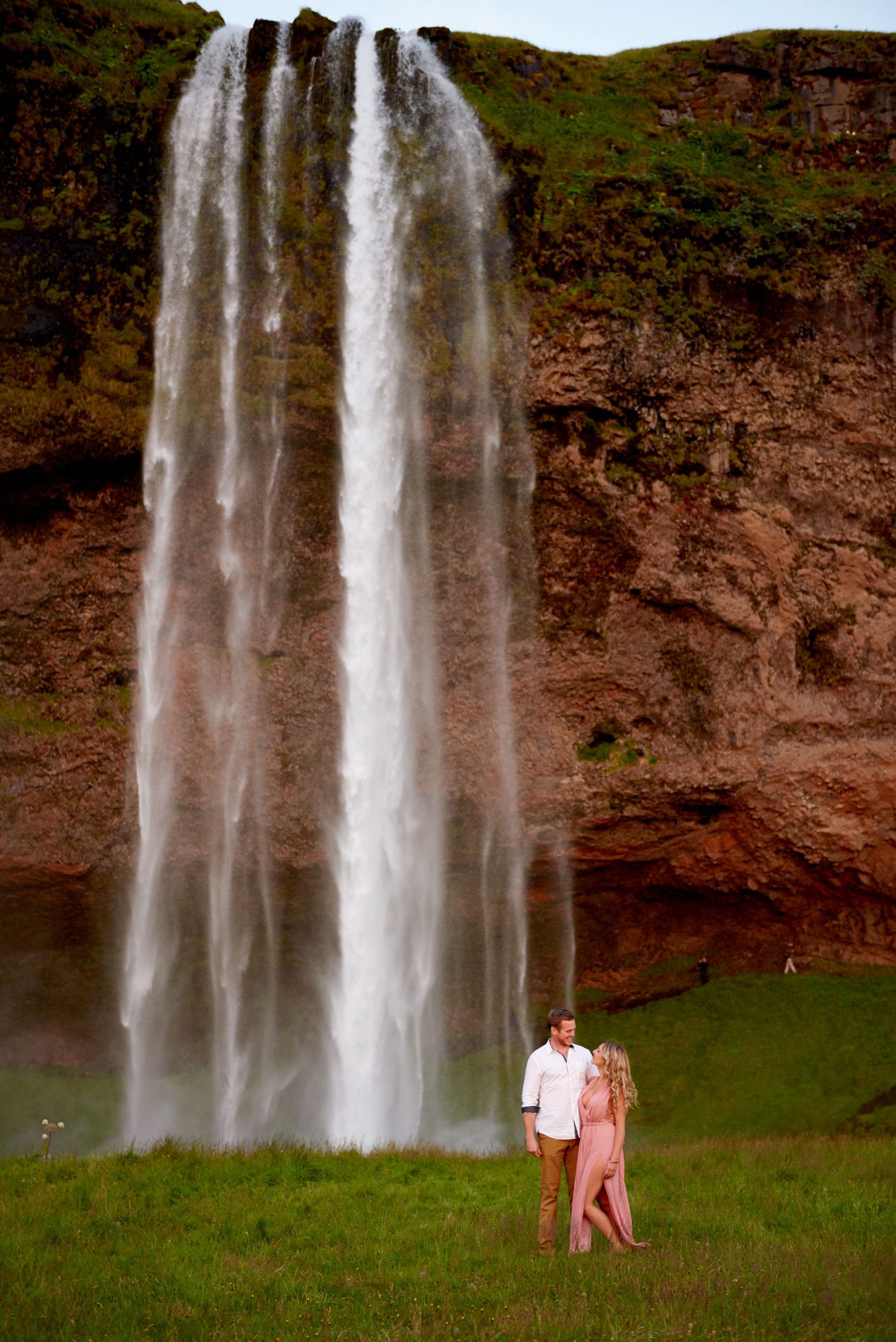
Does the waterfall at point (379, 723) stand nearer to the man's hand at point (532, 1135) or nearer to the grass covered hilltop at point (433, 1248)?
the grass covered hilltop at point (433, 1248)

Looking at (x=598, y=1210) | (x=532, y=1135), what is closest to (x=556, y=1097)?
(x=532, y=1135)

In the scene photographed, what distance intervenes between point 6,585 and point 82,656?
2.15 metres

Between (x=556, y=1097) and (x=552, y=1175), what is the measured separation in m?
0.59

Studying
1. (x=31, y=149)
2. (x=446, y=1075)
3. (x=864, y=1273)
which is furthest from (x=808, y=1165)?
(x=31, y=149)

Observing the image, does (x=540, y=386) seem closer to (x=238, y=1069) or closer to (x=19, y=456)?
(x=19, y=456)

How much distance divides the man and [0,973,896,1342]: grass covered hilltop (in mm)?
706

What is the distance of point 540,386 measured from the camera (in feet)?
85.0

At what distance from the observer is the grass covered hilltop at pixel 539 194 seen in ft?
83.8

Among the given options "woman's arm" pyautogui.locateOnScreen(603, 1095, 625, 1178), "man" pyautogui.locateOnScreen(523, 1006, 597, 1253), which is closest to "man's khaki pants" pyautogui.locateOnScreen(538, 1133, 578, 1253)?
"man" pyautogui.locateOnScreen(523, 1006, 597, 1253)

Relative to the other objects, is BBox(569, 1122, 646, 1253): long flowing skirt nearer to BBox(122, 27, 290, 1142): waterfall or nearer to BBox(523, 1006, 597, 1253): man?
BBox(523, 1006, 597, 1253): man

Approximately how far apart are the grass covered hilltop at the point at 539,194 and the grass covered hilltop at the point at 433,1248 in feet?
55.7

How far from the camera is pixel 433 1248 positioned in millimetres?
9805

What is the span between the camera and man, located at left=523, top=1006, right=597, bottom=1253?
8594mm

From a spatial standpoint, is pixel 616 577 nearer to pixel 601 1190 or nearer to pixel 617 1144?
pixel 601 1190
